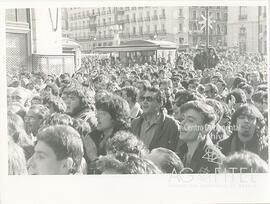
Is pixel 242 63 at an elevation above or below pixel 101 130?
above

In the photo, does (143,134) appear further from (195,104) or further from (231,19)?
(231,19)

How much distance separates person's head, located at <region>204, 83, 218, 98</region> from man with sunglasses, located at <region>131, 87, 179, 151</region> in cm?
19

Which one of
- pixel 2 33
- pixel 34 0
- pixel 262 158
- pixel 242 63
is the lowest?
pixel 262 158

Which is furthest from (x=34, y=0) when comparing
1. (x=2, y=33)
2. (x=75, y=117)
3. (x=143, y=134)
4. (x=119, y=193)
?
(x=119, y=193)

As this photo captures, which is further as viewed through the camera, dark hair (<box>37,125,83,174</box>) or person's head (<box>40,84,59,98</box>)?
person's head (<box>40,84,59,98</box>)

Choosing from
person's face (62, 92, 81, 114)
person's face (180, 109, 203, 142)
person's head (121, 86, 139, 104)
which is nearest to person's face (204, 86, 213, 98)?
person's face (180, 109, 203, 142)

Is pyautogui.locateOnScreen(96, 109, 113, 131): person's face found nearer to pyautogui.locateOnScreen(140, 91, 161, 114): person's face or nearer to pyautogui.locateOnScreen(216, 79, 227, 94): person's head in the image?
pyautogui.locateOnScreen(140, 91, 161, 114): person's face

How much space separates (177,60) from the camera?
2.41 meters

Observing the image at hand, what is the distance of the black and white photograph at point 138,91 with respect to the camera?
2348 millimetres

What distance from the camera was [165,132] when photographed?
2369 millimetres

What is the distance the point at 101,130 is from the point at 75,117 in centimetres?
13

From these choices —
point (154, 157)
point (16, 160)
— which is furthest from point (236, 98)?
point (16, 160)

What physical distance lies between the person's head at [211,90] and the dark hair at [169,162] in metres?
0.31

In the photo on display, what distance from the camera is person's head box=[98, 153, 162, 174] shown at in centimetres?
235
